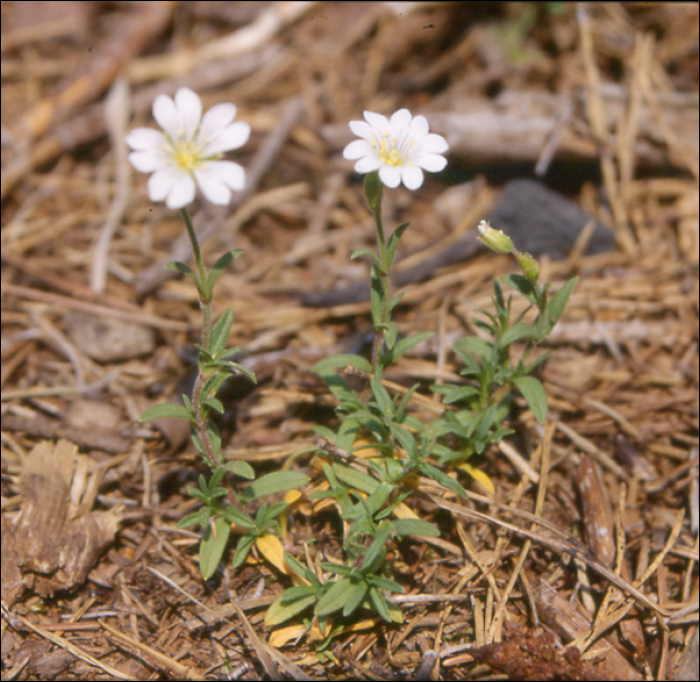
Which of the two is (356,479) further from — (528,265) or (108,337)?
(108,337)

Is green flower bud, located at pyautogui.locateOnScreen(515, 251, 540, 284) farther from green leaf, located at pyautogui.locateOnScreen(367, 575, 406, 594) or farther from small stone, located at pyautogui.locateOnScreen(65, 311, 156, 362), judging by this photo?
small stone, located at pyautogui.locateOnScreen(65, 311, 156, 362)

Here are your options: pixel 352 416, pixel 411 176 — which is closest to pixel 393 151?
pixel 411 176

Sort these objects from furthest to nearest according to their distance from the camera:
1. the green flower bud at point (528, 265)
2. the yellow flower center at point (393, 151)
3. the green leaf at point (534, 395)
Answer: the green leaf at point (534, 395)
the green flower bud at point (528, 265)
the yellow flower center at point (393, 151)

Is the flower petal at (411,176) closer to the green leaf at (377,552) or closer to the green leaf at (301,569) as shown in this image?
the green leaf at (377,552)

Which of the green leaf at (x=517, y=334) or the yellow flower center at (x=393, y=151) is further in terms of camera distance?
the green leaf at (x=517, y=334)

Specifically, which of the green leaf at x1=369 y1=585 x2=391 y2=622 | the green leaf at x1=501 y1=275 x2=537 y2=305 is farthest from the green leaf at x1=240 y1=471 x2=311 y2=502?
the green leaf at x1=501 y1=275 x2=537 y2=305

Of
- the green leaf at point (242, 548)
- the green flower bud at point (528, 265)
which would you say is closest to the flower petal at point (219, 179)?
the green flower bud at point (528, 265)

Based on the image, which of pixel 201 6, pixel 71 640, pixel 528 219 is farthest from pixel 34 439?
pixel 201 6

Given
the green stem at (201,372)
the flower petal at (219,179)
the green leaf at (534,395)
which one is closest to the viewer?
the flower petal at (219,179)
